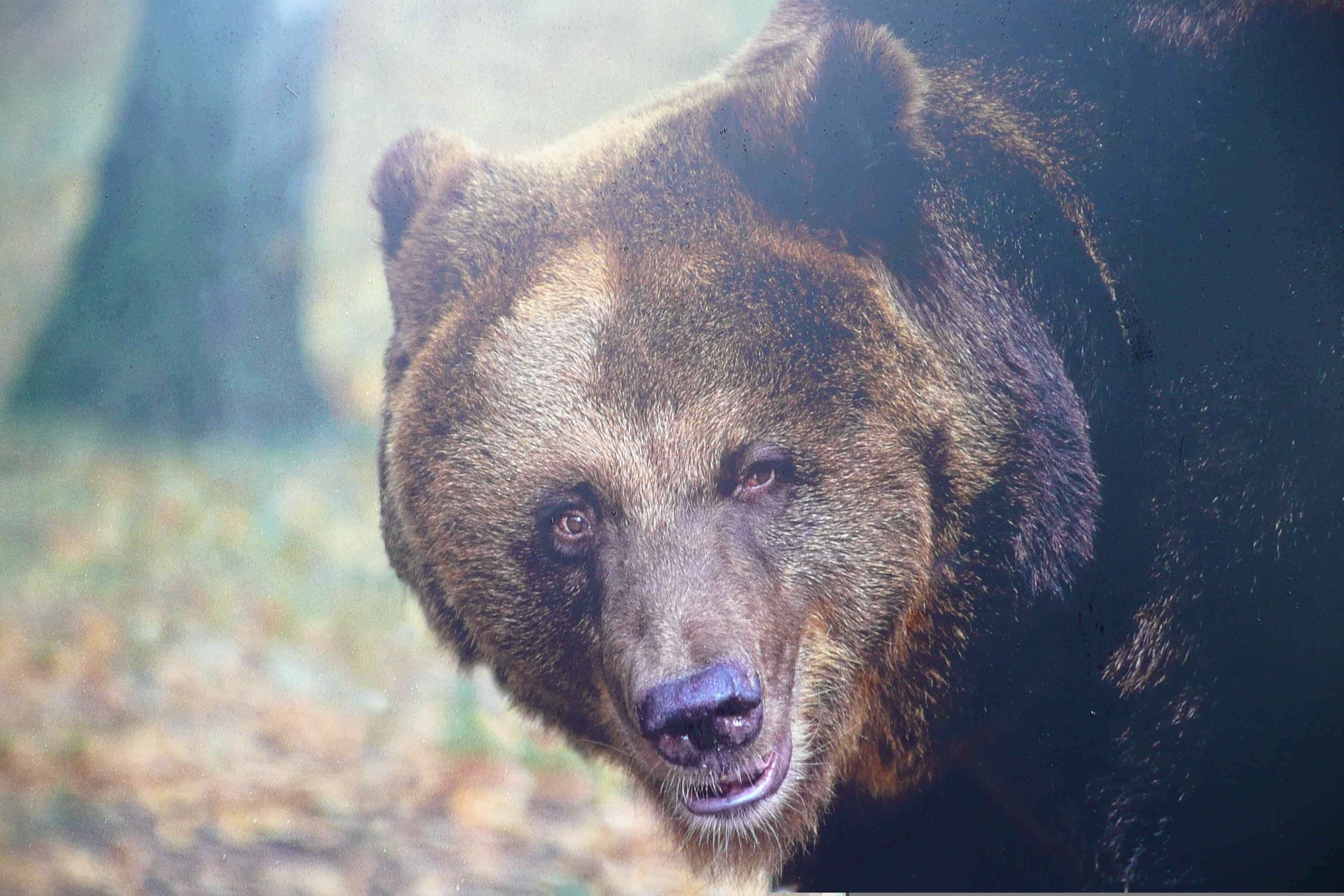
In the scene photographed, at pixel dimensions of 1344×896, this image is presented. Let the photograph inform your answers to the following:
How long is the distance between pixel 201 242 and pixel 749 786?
2381 mm

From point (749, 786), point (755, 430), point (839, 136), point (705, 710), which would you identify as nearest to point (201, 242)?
point (755, 430)

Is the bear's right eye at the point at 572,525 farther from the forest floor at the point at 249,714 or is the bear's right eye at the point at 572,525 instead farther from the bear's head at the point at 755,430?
the forest floor at the point at 249,714

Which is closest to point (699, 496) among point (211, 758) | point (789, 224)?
point (789, 224)

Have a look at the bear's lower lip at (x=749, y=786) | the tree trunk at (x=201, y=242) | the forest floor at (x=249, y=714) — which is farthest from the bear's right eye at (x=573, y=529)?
the tree trunk at (x=201, y=242)

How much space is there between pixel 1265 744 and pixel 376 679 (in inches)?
103

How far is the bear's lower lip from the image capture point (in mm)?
2336

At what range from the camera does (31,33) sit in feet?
10.1

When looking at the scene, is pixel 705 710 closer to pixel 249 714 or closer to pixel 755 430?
pixel 755 430

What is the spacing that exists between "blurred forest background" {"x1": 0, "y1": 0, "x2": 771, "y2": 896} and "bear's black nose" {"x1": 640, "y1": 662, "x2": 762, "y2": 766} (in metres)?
0.59

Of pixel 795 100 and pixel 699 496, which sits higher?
pixel 795 100

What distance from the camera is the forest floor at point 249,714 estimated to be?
2.75 metres

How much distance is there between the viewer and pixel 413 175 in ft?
8.97

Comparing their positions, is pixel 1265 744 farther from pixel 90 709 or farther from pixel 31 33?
pixel 31 33

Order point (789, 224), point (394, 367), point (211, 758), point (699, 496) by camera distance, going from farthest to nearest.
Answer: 1. point (211, 758)
2. point (394, 367)
3. point (789, 224)
4. point (699, 496)
